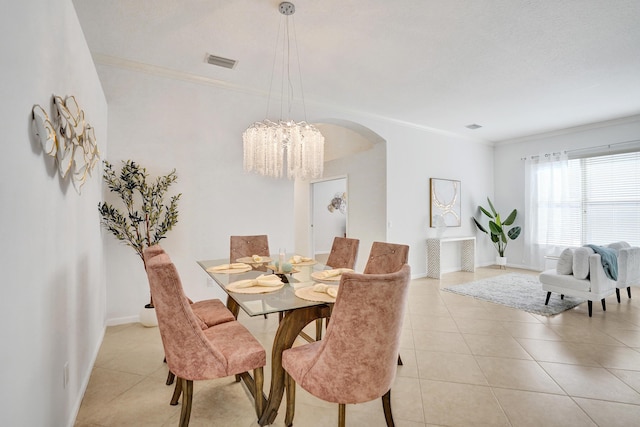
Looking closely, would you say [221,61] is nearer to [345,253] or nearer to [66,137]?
[66,137]

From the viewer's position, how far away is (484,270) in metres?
6.38

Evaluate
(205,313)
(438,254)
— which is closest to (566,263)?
(438,254)

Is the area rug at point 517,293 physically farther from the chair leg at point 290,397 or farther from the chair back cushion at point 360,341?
the chair leg at point 290,397

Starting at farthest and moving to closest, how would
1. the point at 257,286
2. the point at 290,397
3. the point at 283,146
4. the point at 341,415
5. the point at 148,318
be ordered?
the point at 148,318
the point at 283,146
the point at 257,286
the point at 290,397
the point at 341,415

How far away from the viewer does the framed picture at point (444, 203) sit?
232 inches

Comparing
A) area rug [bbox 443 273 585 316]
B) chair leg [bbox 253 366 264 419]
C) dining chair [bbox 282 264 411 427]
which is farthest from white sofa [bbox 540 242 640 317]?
chair leg [bbox 253 366 264 419]

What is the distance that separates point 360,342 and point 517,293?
168 inches

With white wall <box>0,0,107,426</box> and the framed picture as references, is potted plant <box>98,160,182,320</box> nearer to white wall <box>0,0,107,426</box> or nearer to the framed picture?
white wall <box>0,0,107,426</box>

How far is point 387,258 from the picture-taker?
286 centimetres

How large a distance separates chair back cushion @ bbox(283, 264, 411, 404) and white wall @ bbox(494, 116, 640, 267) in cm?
637

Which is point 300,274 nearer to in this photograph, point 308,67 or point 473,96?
point 308,67

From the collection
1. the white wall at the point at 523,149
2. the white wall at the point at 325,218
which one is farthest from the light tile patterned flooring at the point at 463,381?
the white wall at the point at 325,218

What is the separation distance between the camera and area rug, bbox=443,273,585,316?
3871 mm

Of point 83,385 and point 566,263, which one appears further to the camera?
point 566,263
